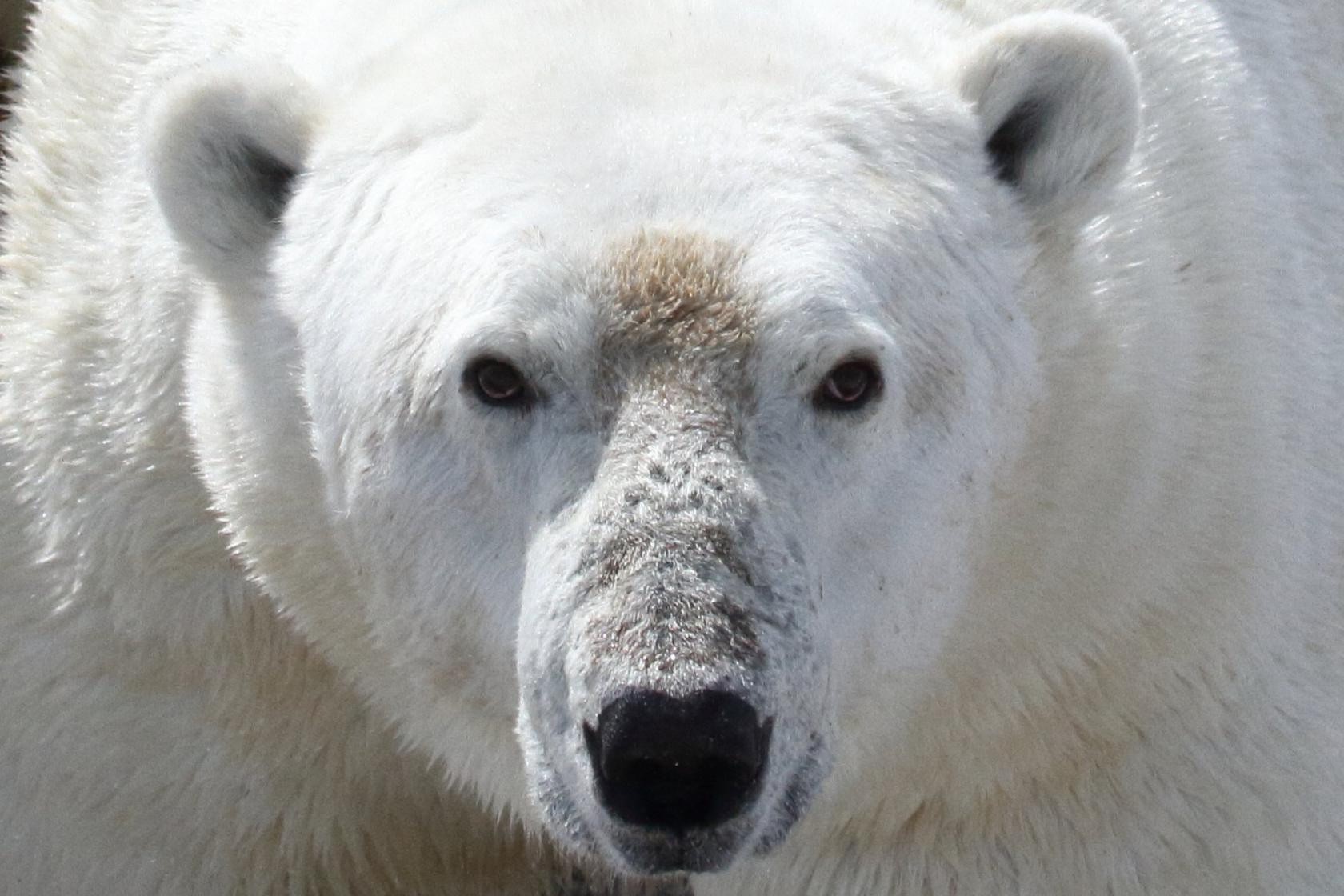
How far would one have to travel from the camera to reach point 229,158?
11.4ft

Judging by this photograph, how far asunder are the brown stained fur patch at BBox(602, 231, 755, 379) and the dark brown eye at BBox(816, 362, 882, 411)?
148 millimetres

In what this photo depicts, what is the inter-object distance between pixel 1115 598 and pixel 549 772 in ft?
3.54

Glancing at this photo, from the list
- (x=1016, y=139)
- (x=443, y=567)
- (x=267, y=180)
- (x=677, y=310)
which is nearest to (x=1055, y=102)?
(x=1016, y=139)

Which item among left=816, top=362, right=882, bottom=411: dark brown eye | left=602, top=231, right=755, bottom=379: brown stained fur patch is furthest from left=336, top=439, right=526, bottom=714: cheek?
left=816, top=362, right=882, bottom=411: dark brown eye

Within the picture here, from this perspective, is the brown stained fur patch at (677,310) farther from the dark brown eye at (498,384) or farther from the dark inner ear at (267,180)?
the dark inner ear at (267,180)

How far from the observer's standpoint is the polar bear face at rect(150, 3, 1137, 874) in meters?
2.78

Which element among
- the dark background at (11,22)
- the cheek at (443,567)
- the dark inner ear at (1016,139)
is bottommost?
the dark background at (11,22)

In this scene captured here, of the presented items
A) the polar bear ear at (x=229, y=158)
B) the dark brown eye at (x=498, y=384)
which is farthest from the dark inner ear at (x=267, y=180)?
the dark brown eye at (x=498, y=384)

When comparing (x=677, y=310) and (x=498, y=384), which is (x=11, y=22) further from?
(x=677, y=310)

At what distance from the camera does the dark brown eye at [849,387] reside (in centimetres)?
293

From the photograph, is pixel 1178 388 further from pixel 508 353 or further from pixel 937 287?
pixel 508 353

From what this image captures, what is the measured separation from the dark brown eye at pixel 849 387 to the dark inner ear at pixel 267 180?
113 cm

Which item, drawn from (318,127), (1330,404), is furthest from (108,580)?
(1330,404)

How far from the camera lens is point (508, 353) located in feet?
9.54
